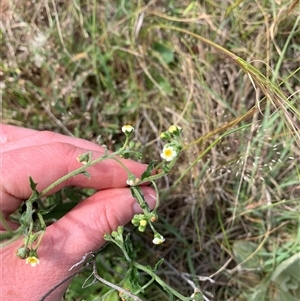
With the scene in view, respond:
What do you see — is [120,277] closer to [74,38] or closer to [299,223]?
[299,223]

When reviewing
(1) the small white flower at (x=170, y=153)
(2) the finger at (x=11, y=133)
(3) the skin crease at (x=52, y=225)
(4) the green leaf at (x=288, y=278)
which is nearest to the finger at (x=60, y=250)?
(3) the skin crease at (x=52, y=225)

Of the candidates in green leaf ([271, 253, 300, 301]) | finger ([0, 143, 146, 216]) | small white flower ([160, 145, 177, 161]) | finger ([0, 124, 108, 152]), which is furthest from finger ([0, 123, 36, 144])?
green leaf ([271, 253, 300, 301])

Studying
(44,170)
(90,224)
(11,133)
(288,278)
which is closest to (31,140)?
(11,133)

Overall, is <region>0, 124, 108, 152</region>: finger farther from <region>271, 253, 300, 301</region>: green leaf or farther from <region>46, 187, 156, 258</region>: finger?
<region>271, 253, 300, 301</region>: green leaf

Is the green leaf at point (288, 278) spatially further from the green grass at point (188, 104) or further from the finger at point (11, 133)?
the finger at point (11, 133)

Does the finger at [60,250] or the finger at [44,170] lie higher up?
the finger at [44,170]

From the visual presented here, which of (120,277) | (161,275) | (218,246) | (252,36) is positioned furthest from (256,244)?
(252,36)
